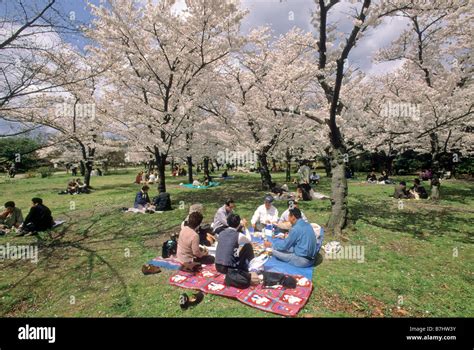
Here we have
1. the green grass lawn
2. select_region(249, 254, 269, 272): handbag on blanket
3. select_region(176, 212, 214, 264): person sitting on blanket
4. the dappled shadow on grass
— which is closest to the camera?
the green grass lawn

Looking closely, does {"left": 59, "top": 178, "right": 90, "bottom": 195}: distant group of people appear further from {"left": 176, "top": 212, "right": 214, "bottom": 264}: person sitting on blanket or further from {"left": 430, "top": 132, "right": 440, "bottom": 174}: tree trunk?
{"left": 430, "top": 132, "right": 440, "bottom": 174}: tree trunk

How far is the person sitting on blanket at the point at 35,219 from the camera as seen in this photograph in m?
9.23

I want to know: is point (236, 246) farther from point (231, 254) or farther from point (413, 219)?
point (413, 219)

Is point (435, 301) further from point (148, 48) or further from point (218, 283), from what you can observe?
point (148, 48)

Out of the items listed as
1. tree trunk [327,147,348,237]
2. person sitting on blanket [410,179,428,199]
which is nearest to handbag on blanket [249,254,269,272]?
tree trunk [327,147,348,237]

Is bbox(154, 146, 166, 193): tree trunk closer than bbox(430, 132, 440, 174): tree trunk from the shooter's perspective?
Yes

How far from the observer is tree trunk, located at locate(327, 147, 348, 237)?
881 centimetres

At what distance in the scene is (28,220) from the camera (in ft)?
30.6

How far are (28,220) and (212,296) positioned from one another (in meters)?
8.38

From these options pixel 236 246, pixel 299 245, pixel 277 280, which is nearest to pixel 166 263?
pixel 236 246

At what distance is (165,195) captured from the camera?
40.3ft

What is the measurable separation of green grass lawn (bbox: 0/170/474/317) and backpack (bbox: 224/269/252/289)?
0.37 meters
